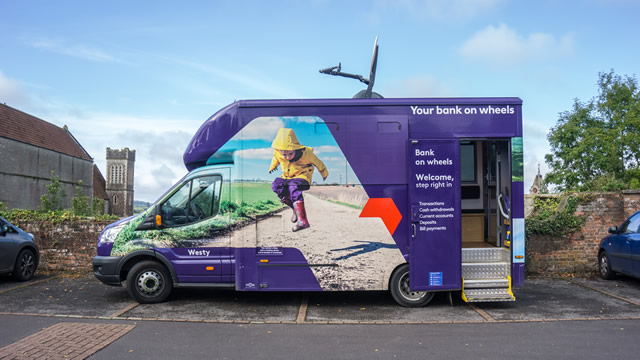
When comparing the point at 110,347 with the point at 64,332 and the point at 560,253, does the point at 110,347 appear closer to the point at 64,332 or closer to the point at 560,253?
the point at 64,332

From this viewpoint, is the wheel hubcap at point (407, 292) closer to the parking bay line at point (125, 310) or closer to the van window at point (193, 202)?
the van window at point (193, 202)

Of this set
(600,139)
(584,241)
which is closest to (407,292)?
(584,241)

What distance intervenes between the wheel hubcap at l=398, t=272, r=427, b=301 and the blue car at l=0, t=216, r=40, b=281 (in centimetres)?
780

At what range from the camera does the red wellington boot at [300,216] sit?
22.8ft

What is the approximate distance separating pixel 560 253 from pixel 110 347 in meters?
9.16

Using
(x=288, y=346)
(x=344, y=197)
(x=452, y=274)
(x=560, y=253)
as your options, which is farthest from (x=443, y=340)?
(x=560, y=253)

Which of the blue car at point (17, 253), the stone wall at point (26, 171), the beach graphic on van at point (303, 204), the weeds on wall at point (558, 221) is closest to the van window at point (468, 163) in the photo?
the weeds on wall at point (558, 221)

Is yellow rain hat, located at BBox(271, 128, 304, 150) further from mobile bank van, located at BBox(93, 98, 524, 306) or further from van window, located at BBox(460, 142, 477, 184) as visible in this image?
van window, located at BBox(460, 142, 477, 184)

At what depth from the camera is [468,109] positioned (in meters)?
7.09

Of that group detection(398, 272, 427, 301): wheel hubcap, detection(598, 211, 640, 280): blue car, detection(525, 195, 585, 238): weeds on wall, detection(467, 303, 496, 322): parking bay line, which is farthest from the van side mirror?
detection(598, 211, 640, 280): blue car

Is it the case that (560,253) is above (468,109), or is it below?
below

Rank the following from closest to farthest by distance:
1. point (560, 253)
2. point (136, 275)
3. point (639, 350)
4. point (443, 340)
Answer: point (639, 350) → point (443, 340) → point (136, 275) → point (560, 253)

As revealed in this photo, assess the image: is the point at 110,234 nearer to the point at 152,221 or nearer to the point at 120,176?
the point at 152,221

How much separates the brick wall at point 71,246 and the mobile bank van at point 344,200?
14.3 ft
